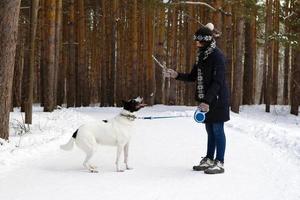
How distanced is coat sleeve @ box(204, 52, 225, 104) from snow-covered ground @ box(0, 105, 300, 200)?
1.31 metres

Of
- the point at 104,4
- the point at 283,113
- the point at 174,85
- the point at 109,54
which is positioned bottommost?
the point at 283,113

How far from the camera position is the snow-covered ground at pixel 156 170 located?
5.89 metres

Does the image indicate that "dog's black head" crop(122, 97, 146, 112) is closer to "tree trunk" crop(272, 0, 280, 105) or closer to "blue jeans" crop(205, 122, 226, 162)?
"blue jeans" crop(205, 122, 226, 162)

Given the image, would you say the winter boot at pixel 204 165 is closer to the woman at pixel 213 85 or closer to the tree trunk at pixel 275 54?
the woman at pixel 213 85

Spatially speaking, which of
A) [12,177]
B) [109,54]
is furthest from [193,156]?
[109,54]

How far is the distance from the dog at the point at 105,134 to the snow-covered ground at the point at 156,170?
1.34 feet

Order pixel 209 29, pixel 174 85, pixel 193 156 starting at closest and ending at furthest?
1. pixel 209 29
2. pixel 193 156
3. pixel 174 85

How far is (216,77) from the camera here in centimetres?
704

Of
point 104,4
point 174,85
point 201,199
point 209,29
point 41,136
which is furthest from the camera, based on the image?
point 104,4

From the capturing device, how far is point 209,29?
23.5 feet

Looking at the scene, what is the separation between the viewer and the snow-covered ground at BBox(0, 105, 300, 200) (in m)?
5.89

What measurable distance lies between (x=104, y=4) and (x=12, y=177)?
25.0 metres

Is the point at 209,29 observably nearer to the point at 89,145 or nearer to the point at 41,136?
the point at 89,145

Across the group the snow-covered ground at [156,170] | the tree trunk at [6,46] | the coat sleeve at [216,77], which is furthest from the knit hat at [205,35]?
the tree trunk at [6,46]
